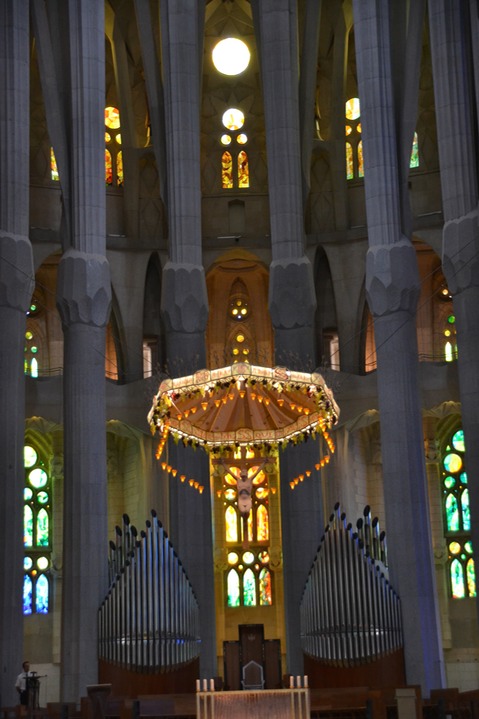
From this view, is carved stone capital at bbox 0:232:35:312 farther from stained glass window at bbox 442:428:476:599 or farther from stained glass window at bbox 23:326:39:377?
stained glass window at bbox 442:428:476:599

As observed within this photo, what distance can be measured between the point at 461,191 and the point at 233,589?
12400 mm

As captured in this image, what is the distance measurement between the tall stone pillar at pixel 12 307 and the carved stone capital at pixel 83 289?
105 cm

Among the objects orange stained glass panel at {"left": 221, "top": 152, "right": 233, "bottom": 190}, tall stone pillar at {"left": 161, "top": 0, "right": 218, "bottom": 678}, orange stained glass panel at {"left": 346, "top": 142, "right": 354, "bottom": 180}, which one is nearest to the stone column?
tall stone pillar at {"left": 161, "top": 0, "right": 218, "bottom": 678}

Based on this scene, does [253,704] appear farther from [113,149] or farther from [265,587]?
[113,149]

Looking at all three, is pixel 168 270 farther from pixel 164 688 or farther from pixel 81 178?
pixel 164 688

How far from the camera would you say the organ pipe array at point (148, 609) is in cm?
2505

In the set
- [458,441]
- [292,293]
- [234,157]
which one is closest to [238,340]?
[234,157]

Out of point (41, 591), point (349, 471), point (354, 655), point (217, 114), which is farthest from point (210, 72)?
point (354, 655)

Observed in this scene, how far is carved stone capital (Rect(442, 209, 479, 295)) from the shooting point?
2698 cm

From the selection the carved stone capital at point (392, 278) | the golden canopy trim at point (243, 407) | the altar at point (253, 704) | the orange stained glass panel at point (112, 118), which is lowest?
the altar at point (253, 704)

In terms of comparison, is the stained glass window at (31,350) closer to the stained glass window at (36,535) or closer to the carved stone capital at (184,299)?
the stained glass window at (36,535)

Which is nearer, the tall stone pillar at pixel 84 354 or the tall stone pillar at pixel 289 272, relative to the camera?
the tall stone pillar at pixel 84 354

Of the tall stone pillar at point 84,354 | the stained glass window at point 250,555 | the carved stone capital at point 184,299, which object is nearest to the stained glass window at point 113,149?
the tall stone pillar at point 84,354

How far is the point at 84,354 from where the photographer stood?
2769cm
